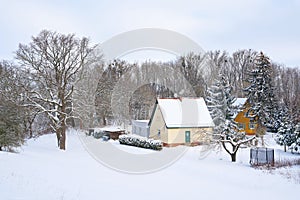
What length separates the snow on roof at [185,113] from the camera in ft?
80.2

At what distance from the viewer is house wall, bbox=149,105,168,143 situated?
24.5 m

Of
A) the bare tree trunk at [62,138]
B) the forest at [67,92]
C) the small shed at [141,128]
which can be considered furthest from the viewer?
the small shed at [141,128]

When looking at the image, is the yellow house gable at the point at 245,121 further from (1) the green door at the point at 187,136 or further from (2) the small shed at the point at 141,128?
(2) the small shed at the point at 141,128

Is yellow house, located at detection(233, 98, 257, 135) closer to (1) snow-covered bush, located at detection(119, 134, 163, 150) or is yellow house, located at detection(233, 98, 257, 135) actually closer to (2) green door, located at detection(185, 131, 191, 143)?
(2) green door, located at detection(185, 131, 191, 143)

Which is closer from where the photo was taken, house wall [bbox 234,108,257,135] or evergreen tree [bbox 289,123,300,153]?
evergreen tree [bbox 289,123,300,153]

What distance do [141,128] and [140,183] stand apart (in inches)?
751

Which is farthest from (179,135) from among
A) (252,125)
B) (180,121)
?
(252,125)

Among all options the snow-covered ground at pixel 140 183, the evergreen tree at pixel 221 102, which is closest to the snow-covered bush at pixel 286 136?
the evergreen tree at pixel 221 102

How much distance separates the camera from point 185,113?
25500 mm

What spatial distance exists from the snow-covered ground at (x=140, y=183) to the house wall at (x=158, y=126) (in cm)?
984

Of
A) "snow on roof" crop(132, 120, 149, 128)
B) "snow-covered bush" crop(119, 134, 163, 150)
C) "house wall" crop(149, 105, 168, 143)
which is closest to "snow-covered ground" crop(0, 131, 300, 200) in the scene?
"snow-covered bush" crop(119, 134, 163, 150)

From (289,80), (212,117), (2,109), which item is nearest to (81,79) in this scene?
(2,109)

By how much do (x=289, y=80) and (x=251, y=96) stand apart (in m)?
24.4

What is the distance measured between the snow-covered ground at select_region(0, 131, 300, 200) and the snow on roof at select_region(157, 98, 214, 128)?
31.8 feet
